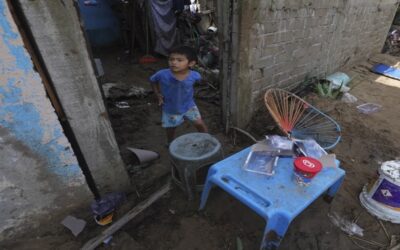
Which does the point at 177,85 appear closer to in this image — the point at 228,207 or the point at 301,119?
the point at 228,207

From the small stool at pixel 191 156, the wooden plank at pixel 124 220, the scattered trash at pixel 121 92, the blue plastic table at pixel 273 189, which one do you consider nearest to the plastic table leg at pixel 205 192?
the blue plastic table at pixel 273 189

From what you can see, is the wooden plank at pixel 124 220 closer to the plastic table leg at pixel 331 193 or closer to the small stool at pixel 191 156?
the small stool at pixel 191 156

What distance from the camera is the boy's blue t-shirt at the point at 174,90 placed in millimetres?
2453

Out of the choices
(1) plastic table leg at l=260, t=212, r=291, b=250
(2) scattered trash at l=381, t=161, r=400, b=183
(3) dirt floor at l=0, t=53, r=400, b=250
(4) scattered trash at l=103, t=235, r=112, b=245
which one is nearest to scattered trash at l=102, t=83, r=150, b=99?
(3) dirt floor at l=0, t=53, r=400, b=250

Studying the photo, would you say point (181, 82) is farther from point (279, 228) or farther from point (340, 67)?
point (340, 67)

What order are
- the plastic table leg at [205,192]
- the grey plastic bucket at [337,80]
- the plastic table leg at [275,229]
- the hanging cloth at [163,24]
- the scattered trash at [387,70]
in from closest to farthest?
the plastic table leg at [275,229]
the plastic table leg at [205,192]
the grey plastic bucket at [337,80]
the scattered trash at [387,70]
the hanging cloth at [163,24]

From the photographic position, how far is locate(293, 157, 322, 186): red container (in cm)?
165

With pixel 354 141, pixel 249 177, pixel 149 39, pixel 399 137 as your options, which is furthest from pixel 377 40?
pixel 249 177

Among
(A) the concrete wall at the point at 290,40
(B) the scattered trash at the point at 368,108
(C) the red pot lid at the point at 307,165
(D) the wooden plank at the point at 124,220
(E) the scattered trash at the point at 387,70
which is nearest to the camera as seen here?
(C) the red pot lid at the point at 307,165

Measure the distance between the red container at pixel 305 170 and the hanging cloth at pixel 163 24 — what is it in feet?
20.4

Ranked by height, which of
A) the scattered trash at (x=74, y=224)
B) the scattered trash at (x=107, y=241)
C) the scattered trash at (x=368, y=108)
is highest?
the scattered trash at (x=74, y=224)

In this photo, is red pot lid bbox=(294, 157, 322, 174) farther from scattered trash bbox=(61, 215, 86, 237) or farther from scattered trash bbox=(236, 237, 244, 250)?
scattered trash bbox=(61, 215, 86, 237)

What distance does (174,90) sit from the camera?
8.13 feet

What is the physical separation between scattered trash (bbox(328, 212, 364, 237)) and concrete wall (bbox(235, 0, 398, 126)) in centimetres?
155
